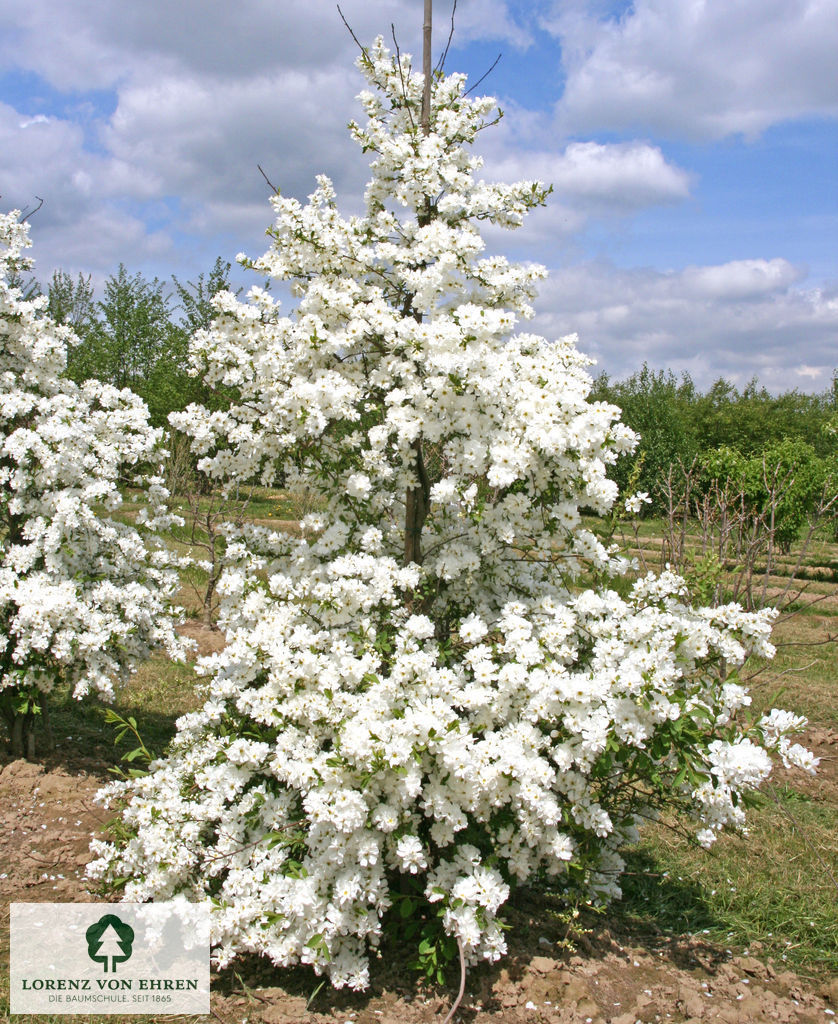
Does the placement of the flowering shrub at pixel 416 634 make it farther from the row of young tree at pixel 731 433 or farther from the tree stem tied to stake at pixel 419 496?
the row of young tree at pixel 731 433

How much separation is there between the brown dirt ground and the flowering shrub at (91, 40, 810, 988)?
0.19 metres

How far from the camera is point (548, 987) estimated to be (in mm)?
3525

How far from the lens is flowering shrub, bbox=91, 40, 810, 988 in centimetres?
333

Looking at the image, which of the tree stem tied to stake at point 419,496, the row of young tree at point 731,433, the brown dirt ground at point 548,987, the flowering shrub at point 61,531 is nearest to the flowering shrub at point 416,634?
the tree stem tied to stake at point 419,496

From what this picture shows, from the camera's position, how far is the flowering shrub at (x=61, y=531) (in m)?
4.75

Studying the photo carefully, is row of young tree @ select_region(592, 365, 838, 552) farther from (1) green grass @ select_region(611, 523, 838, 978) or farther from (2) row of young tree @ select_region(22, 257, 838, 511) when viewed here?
(1) green grass @ select_region(611, 523, 838, 978)

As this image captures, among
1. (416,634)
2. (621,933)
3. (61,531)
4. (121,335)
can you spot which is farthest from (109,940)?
(121,335)

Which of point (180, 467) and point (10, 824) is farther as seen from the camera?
point (180, 467)

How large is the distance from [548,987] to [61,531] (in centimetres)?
366

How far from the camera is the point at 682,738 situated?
10.8ft

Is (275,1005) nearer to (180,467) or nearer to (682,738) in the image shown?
(682,738)

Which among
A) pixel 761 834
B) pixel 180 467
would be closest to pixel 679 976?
pixel 761 834

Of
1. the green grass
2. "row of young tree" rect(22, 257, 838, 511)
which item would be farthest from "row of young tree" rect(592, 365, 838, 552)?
the green grass

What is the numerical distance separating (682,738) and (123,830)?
2622 mm
